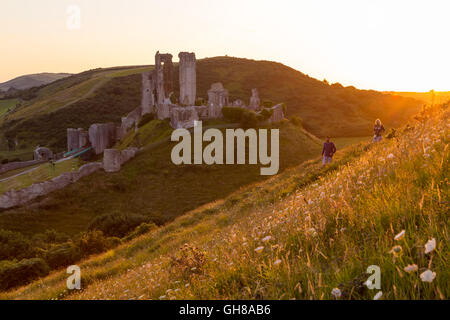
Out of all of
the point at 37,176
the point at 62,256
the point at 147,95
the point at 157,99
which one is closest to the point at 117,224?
the point at 62,256

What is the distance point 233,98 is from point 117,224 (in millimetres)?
96855

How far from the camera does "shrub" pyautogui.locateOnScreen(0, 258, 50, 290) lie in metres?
17.7

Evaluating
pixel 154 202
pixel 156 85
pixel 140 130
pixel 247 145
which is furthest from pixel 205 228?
pixel 156 85

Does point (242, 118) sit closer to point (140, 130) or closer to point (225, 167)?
point (225, 167)

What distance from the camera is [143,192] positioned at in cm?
3859

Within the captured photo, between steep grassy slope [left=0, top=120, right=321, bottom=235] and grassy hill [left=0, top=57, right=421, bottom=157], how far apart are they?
4094cm

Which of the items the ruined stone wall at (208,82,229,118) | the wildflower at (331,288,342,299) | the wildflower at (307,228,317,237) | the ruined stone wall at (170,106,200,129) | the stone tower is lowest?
the wildflower at (307,228,317,237)

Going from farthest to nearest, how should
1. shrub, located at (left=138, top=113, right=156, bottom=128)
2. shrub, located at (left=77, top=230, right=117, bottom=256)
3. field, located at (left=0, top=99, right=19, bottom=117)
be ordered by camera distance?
field, located at (left=0, top=99, right=19, bottom=117)
shrub, located at (left=138, top=113, right=156, bottom=128)
shrub, located at (left=77, top=230, right=117, bottom=256)

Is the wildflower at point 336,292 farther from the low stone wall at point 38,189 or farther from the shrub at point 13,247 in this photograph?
the low stone wall at point 38,189

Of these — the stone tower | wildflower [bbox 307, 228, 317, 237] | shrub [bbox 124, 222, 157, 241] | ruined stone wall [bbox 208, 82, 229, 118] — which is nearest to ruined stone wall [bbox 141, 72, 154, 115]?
the stone tower

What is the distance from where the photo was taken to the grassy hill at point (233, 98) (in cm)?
9488

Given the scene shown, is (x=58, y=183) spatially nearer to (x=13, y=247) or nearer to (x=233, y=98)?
(x=13, y=247)

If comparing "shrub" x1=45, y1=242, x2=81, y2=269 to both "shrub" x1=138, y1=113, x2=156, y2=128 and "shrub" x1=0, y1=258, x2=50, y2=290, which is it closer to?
"shrub" x1=0, y1=258, x2=50, y2=290
